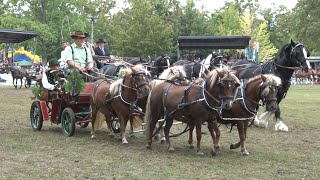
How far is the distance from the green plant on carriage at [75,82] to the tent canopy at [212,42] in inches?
387

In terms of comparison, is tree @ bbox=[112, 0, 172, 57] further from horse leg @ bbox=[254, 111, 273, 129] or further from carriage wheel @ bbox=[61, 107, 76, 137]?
carriage wheel @ bbox=[61, 107, 76, 137]

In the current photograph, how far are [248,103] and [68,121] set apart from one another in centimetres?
412

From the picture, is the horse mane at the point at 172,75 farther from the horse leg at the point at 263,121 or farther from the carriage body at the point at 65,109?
the horse leg at the point at 263,121

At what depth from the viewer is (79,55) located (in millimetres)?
11016

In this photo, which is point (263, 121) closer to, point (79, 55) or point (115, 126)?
Result: point (115, 126)

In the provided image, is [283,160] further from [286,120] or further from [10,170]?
[286,120]

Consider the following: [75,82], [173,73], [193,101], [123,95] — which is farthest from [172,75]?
[75,82]

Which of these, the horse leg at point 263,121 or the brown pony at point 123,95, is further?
the horse leg at point 263,121

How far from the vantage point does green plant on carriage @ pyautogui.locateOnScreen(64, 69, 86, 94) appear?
33.6ft

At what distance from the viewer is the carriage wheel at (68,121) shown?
10.3m

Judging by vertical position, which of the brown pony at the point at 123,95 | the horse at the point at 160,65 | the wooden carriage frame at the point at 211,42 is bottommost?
the brown pony at the point at 123,95

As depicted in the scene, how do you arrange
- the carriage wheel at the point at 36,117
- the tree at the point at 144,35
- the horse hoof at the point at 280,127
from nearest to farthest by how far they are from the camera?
1. the carriage wheel at the point at 36,117
2. the horse hoof at the point at 280,127
3. the tree at the point at 144,35

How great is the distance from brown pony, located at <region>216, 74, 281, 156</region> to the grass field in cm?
55

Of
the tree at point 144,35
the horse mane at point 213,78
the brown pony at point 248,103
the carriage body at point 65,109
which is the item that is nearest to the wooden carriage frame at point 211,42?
the carriage body at point 65,109
